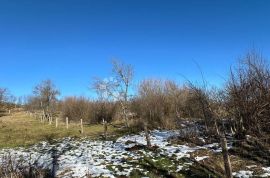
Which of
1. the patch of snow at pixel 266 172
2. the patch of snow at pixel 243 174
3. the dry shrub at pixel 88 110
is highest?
the dry shrub at pixel 88 110

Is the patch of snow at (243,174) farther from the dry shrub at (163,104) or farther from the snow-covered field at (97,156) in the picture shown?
the dry shrub at (163,104)

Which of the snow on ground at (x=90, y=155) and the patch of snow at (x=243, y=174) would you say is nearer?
the patch of snow at (x=243, y=174)

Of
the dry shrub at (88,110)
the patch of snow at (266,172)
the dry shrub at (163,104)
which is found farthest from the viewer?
the dry shrub at (88,110)

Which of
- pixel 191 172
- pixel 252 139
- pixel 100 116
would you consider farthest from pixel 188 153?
pixel 100 116

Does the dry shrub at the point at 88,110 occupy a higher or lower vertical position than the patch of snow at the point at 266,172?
higher

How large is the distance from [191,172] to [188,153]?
9.35ft

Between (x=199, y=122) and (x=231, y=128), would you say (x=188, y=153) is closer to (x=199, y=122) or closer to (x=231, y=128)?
(x=231, y=128)

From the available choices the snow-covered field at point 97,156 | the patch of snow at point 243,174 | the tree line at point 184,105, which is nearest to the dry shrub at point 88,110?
the tree line at point 184,105

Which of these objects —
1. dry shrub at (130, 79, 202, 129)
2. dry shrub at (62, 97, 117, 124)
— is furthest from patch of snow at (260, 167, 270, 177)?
dry shrub at (62, 97, 117, 124)

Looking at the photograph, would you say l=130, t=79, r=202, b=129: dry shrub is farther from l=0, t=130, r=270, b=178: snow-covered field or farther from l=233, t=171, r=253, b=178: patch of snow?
l=233, t=171, r=253, b=178: patch of snow

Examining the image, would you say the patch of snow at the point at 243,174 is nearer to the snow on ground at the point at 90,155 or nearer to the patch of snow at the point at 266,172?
the patch of snow at the point at 266,172

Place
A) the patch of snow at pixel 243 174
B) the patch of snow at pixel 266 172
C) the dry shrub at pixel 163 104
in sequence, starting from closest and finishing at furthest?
the patch of snow at pixel 266 172, the patch of snow at pixel 243 174, the dry shrub at pixel 163 104

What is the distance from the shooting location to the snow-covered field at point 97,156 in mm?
13961

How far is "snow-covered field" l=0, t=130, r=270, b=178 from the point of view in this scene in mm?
13961
